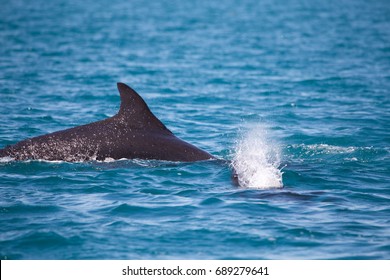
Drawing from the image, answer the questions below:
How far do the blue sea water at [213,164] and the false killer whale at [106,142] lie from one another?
244mm

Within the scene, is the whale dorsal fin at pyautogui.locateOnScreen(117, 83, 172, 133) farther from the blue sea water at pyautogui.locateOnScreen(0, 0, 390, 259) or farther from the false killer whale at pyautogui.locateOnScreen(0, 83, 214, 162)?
the blue sea water at pyautogui.locateOnScreen(0, 0, 390, 259)

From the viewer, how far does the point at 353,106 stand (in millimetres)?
26281

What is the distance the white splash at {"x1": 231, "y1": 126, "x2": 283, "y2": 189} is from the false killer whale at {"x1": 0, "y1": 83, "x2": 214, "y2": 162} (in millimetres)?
1975

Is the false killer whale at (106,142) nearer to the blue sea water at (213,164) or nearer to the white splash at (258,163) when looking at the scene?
A: the blue sea water at (213,164)

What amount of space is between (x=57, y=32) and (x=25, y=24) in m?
9.72

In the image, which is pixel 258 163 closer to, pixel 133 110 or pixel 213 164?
pixel 213 164

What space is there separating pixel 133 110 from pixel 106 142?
958 mm

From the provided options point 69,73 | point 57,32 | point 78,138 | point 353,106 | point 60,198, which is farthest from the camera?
point 57,32

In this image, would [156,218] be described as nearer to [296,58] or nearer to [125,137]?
[125,137]

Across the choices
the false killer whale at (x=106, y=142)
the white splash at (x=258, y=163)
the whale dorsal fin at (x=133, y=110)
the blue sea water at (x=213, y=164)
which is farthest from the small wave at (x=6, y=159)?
the white splash at (x=258, y=163)

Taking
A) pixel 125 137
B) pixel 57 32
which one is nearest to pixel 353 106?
pixel 125 137

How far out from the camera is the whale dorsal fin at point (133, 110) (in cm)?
1579

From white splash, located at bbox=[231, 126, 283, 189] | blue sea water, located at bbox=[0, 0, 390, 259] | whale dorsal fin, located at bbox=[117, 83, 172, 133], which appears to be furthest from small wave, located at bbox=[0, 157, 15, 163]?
white splash, located at bbox=[231, 126, 283, 189]

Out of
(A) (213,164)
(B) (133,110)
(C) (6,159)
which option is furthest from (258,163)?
(C) (6,159)
